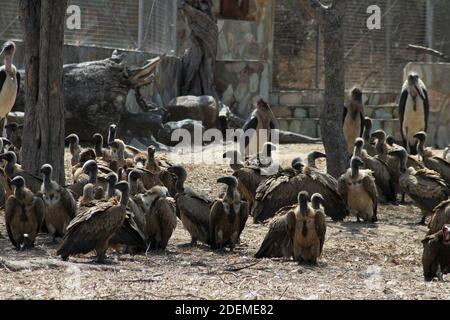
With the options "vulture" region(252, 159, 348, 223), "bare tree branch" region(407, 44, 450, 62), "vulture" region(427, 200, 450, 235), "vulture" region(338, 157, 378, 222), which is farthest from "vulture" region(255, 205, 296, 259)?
"bare tree branch" region(407, 44, 450, 62)

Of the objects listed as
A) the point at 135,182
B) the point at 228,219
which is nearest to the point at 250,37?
the point at 135,182

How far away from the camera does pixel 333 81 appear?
45.3 feet

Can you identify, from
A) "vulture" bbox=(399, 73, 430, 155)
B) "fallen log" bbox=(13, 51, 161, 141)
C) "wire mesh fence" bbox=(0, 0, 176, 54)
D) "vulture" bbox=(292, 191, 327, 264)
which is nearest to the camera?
"vulture" bbox=(292, 191, 327, 264)

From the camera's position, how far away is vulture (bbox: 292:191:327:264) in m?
9.38

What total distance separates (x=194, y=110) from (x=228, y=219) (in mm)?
9992

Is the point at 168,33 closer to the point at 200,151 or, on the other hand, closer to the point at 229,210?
the point at 200,151

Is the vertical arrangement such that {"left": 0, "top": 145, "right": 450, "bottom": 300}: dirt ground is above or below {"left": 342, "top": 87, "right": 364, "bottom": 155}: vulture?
below

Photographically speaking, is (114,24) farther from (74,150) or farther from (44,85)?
(44,85)

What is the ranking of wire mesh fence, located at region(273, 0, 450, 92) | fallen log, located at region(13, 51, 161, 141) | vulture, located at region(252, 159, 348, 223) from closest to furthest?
vulture, located at region(252, 159, 348, 223) < fallen log, located at region(13, 51, 161, 141) < wire mesh fence, located at region(273, 0, 450, 92)

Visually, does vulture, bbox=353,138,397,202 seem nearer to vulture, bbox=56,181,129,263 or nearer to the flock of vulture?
the flock of vulture

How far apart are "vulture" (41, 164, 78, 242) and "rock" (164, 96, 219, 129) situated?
31.6 feet

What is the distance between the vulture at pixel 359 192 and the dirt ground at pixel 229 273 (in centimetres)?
77
